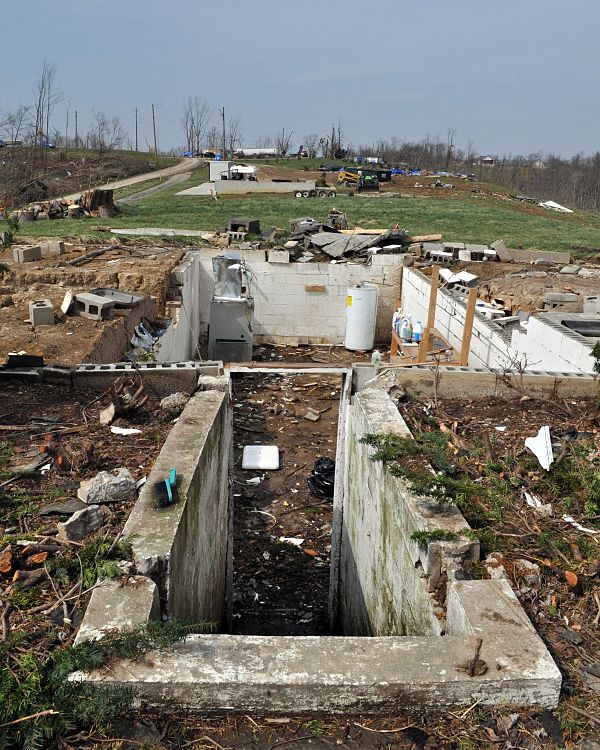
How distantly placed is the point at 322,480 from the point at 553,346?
351 cm

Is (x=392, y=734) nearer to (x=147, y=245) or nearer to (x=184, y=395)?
(x=184, y=395)

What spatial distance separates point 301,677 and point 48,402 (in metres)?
4.17

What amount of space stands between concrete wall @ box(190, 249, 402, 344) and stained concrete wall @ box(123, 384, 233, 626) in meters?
10.7

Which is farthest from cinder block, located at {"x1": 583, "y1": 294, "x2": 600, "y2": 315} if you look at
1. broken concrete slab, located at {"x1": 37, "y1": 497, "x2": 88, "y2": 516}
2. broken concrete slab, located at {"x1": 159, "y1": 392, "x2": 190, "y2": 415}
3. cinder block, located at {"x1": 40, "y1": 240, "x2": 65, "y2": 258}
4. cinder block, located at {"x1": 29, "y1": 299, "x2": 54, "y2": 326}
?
cinder block, located at {"x1": 40, "y1": 240, "x2": 65, "y2": 258}

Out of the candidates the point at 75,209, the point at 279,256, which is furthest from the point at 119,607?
the point at 75,209

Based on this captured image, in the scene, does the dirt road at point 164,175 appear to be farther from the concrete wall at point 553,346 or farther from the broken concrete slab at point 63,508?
the broken concrete slab at point 63,508

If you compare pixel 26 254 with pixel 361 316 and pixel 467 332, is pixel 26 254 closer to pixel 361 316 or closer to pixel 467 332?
pixel 361 316

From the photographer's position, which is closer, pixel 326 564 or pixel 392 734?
pixel 392 734

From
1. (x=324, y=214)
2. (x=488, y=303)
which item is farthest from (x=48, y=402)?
(x=324, y=214)

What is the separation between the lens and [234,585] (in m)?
7.01

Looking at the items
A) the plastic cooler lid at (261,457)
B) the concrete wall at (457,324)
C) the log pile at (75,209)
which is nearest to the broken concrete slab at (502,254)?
the concrete wall at (457,324)

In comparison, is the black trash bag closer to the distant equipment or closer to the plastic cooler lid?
the plastic cooler lid

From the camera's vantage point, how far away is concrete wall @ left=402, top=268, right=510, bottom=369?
1008 cm

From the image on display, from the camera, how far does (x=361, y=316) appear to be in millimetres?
15656
